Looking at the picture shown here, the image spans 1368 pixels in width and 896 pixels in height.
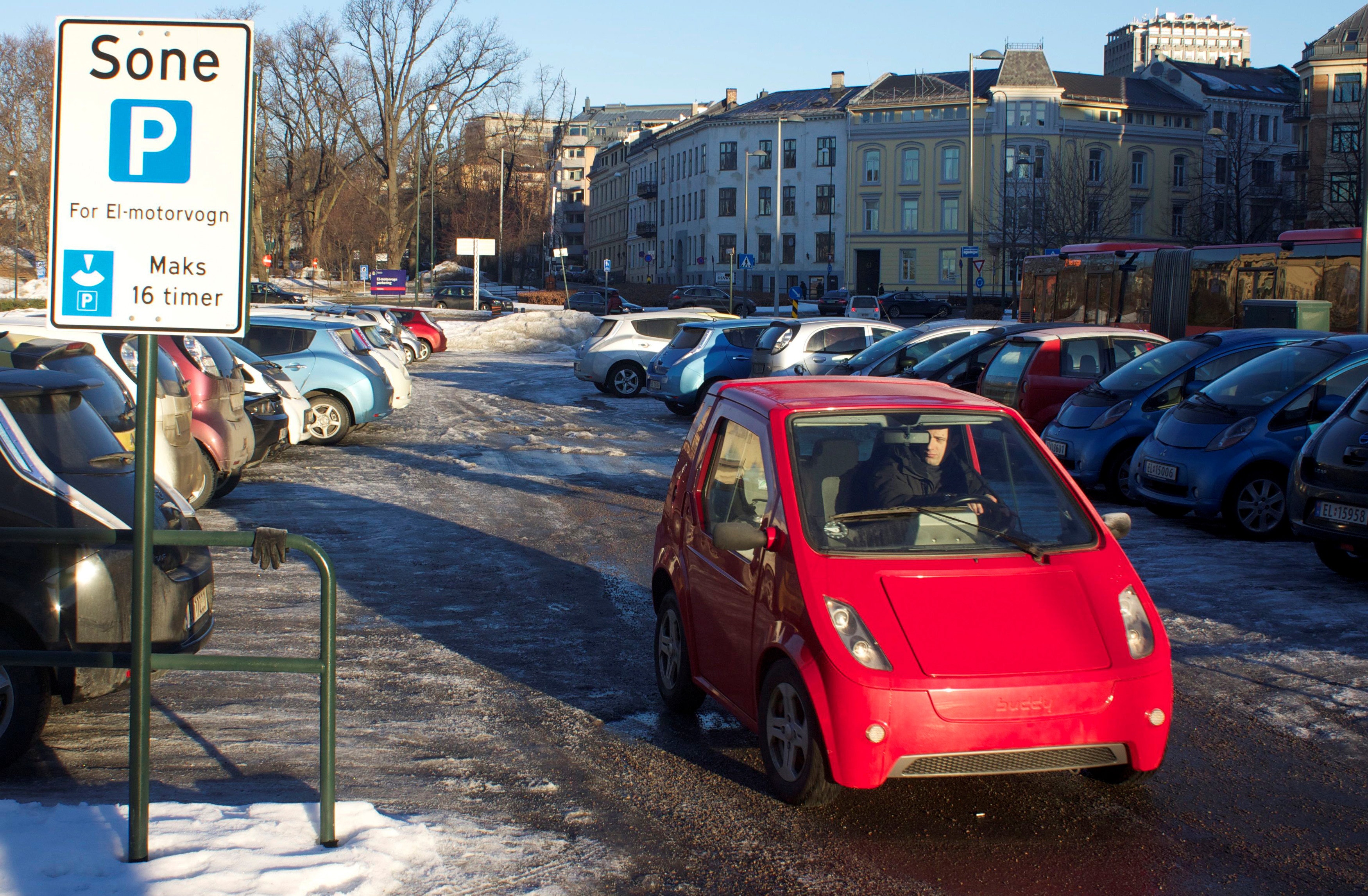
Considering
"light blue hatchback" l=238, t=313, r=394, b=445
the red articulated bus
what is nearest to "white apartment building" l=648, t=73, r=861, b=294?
the red articulated bus

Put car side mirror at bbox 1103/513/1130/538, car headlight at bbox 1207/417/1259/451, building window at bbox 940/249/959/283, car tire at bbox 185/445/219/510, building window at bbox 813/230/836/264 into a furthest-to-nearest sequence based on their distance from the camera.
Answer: building window at bbox 813/230/836/264 → building window at bbox 940/249/959/283 → car headlight at bbox 1207/417/1259/451 → car tire at bbox 185/445/219/510 → car side mirror at bbox 1103/513/1130/538

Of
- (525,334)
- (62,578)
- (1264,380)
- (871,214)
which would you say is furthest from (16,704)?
(871,214)

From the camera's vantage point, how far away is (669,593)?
20.2ft

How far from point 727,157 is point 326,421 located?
76770 mm

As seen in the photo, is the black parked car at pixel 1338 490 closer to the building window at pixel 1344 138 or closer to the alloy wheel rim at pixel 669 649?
the alloy wheel rim at pixel 669 649

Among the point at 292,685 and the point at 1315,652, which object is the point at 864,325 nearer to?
the point at 1315,652

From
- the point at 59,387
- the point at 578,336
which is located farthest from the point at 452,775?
the point at 578,336

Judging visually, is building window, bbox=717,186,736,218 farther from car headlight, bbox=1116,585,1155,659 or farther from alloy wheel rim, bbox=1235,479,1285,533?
car headlight, bbox=1116,585,1155,659

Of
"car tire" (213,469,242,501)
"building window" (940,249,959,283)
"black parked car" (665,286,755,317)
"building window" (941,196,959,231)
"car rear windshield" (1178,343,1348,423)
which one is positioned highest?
"building window" (941,196,959,231)

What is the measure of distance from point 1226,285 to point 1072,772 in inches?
937

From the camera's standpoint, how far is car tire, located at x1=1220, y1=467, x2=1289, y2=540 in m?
10.8

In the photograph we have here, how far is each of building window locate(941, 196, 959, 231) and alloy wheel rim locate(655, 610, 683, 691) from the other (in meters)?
77.5

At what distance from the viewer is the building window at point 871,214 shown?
83.5 m

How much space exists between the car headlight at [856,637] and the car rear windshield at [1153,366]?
380 inches
